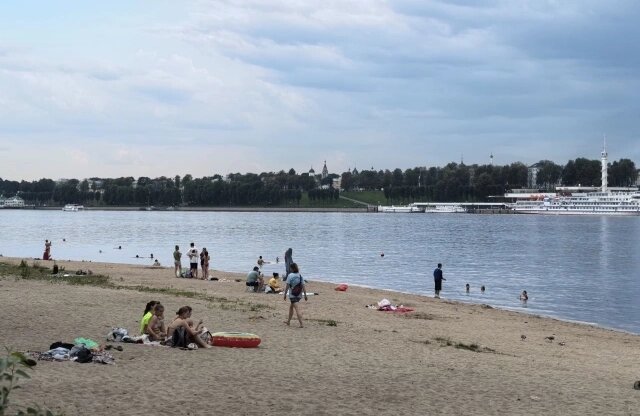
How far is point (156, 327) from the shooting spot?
1742cm

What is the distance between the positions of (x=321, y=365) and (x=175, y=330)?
3.54 meters

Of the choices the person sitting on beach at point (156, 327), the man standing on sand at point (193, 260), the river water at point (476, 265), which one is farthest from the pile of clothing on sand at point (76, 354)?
the man standing on sand at point (193, 260)

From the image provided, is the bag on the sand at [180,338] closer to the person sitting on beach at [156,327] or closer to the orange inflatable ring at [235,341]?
the person sitting on beach at [156,327]

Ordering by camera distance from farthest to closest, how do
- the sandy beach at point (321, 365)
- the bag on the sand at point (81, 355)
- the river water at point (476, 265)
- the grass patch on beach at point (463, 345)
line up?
the river water at point (476, 265) < the grass patch on beach at point (463, 345) < the bag on the sand at point (81, 355) < the sandy beach at point (321, 365)

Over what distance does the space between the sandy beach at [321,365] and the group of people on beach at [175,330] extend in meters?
0.44

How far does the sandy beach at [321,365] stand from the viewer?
39.0 feet

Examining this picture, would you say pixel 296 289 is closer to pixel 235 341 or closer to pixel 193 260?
pixel 235 341

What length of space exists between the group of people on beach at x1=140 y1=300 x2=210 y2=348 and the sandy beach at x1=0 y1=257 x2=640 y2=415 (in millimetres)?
439

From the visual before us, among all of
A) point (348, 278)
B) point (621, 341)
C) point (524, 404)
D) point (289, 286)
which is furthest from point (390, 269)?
point (524, 404)

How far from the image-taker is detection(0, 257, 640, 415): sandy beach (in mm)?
11898

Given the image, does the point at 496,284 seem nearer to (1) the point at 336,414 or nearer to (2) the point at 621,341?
(2) the point at 621,341

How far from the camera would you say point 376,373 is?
14.9m

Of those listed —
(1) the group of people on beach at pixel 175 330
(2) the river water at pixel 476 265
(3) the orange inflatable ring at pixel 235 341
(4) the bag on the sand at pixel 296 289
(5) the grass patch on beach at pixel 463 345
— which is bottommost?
(2) the river water at pixel 476 265

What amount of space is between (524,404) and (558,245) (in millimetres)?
85794
